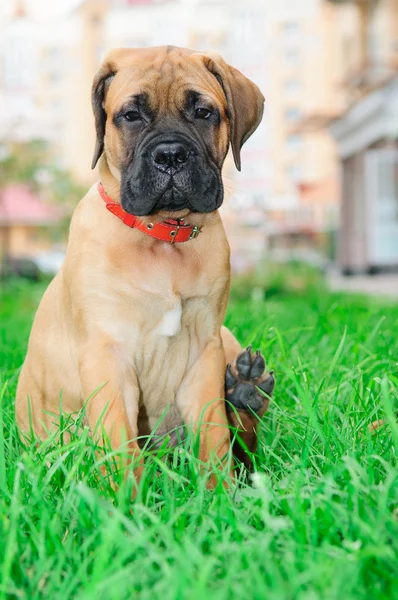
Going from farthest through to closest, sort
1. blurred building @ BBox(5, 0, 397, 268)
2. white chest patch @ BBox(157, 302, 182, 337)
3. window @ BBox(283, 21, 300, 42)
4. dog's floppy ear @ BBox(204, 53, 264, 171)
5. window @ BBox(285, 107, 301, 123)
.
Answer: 1. window @ BBox(283, 21, 300, 42)
2. window @ BBox(285, 107, 301, 123)
3. blurred building @ BBox(5, 0, 397, 268)
4. dog's floppy ear @ BBox(204, 53, 264, 171)
5. white chest patch @ BBox(157, 302, 182, 337)

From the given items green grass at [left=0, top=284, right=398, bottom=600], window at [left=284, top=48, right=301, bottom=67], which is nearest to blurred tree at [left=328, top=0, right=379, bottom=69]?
green grass at [left=0, top=284, right=398, bottom=600]

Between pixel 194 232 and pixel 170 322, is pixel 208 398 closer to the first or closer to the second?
pixel 170 322

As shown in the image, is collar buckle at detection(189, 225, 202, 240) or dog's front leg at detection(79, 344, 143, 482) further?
collar buckle at detection(189, 225, 202, 240)

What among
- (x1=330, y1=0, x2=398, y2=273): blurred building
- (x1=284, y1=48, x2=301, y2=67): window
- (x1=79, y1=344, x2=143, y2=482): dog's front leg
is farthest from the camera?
(x1=284, y1=48, x2=301, y2=67): window

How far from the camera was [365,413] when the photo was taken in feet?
7.27

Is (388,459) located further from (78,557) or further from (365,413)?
(78,557)

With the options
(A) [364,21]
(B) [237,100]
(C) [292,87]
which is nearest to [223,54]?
(C) [292,87]

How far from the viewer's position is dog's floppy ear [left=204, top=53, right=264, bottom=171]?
2.57 metres

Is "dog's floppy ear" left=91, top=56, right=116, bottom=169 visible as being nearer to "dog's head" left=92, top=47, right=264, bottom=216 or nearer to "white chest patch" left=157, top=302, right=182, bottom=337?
"dog's head" left=92, top=47, right=264, bottom=216

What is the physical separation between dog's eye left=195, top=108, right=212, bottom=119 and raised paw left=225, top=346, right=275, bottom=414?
75cm

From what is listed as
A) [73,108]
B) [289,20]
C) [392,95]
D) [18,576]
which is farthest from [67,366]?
[289,20]

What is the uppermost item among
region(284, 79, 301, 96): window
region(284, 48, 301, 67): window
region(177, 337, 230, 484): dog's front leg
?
region(284, 48, 301, 67): window

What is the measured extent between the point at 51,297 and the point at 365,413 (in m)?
1.10

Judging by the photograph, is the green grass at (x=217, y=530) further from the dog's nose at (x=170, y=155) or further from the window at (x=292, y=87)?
the window at (x=292, y=87)
